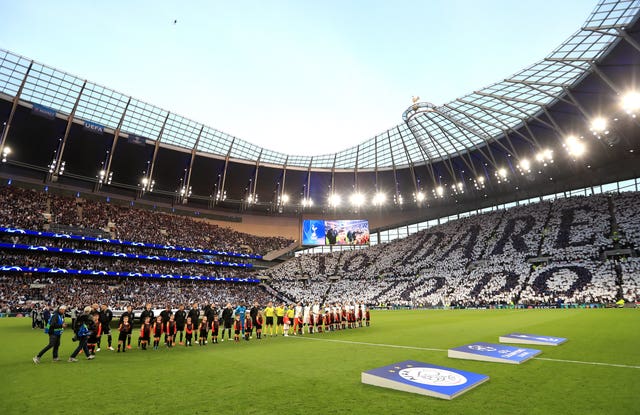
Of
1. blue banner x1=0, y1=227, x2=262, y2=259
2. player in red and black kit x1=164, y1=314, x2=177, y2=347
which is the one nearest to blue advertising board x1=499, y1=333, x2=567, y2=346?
player in red and black kit x1=164, y1=314, x2=177, y2=347

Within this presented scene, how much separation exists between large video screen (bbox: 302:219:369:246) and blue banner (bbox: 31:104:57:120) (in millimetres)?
43762

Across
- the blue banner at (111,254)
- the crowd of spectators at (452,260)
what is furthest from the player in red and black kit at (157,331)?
the blue banner at (111,254)

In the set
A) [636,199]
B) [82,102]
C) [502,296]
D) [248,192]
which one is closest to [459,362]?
[502,296]

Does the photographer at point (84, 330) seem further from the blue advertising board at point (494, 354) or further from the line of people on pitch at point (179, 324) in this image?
the blue advertising board at point (494, 354)

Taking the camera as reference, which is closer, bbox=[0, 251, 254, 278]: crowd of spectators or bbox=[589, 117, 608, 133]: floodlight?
bbox=[589, 117, 608, 133]: floodlight

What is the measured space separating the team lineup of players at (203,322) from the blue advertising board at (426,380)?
990 centimetres

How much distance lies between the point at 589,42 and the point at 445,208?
1526 inches

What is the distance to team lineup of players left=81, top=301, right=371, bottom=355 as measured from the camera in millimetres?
13584

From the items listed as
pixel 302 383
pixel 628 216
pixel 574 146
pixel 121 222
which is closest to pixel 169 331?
pixel 302 383

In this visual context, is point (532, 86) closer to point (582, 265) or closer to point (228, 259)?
point (582, 265)

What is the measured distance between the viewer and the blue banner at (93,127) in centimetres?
4791

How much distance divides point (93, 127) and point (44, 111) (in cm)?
548

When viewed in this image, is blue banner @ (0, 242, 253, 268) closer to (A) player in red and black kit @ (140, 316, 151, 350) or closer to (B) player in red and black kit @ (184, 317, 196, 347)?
(A) player in red and black kit @ (140, 316, 151, 350)

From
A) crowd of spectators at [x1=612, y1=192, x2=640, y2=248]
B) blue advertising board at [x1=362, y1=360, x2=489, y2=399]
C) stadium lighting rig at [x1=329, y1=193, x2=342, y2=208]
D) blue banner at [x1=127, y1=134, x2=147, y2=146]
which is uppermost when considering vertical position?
blue banner at [x1=127, y1=134, x2=147, y2=146]
